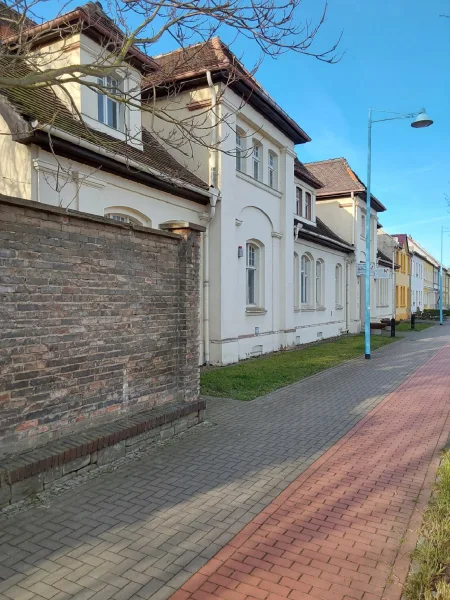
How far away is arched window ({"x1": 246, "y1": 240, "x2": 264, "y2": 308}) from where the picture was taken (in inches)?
592

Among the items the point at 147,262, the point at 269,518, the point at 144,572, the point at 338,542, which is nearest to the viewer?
the point at 144,572

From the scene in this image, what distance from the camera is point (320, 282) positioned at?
21.8 meters

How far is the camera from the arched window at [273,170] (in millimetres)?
15992

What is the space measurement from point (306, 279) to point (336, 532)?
1705 cm

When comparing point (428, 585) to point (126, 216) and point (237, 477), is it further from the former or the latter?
point (126, 216)

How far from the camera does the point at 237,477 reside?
506 centimetres

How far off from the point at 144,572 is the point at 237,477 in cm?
192

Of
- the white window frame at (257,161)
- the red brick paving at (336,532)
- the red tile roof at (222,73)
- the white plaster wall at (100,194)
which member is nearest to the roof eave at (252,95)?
the red tile roof at (222,73)

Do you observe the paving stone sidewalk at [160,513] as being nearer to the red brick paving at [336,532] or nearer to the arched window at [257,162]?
the red brick paving at [336,532]

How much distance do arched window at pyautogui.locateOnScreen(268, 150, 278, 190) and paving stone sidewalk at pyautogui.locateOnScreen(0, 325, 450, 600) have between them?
10262 millimetres

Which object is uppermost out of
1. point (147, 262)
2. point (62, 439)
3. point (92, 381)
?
point (147, 262)

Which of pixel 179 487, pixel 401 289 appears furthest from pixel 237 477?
pixel 401 289

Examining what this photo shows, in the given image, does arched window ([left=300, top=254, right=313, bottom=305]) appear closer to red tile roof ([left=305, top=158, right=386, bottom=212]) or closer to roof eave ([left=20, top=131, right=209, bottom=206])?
red tile roof ([left=305, top=158, right=386, bottom=212])

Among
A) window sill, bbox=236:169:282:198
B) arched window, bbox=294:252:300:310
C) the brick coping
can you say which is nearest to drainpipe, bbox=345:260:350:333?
arched window, bbox=294:252:300:310
